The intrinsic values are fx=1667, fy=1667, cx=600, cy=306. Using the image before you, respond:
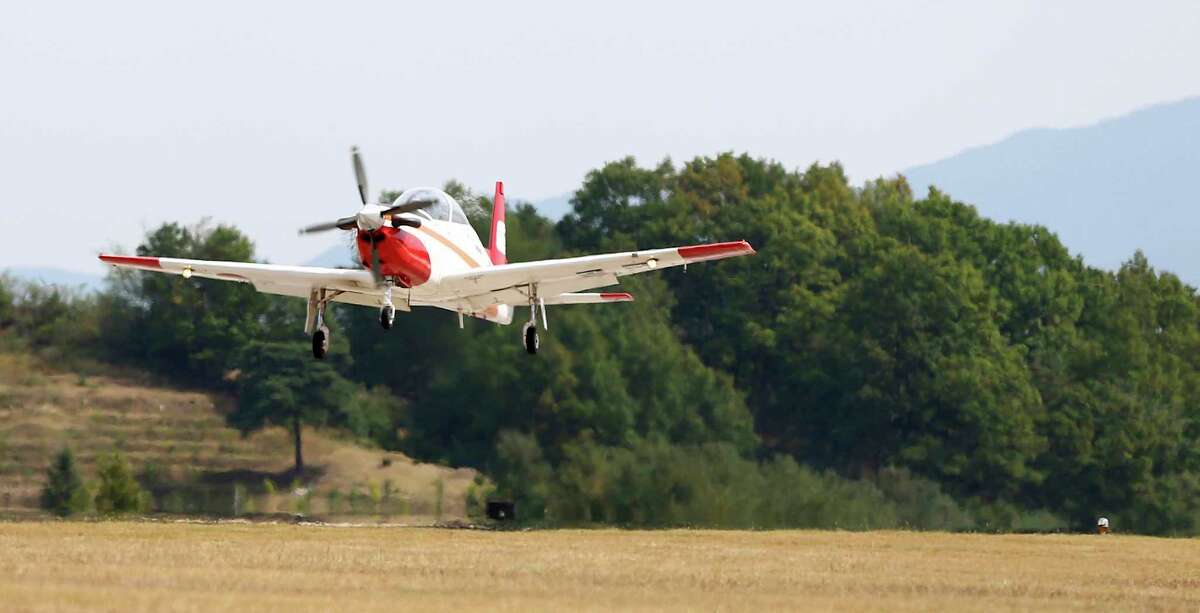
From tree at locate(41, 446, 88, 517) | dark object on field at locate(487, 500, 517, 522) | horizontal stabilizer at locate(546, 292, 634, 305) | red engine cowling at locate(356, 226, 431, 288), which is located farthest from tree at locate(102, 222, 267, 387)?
red engine cowling at locate(356, 226, 431, 288)

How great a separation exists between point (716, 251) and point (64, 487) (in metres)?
29.3

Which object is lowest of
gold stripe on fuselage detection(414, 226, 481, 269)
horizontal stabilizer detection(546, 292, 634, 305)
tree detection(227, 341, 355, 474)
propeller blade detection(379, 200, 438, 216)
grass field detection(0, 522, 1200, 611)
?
Result: grass field detection(0, 522, 1200, 611)

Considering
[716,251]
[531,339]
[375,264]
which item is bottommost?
[531,339]

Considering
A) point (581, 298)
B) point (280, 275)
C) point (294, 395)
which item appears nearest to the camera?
point (280, 275)

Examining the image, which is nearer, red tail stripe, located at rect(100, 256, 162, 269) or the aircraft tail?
red tail stripe, located at rect(100, 256, 162, 269)

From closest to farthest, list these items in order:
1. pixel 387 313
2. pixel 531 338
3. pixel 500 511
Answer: pixel 387 313 < pixel 531 338 < pixel 500 511

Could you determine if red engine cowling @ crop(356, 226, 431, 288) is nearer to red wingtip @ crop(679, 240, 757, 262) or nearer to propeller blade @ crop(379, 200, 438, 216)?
propeller blade @ crop(379, 200, 438, 216)

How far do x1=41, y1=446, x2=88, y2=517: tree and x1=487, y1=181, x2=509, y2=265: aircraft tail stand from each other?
17.6 meters

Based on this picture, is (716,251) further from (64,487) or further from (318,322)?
(64,487)

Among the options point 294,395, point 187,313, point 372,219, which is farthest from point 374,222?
point 187,313

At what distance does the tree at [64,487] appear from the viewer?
48156 millimetres

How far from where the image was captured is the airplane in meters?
27.7

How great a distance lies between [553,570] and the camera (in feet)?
88.2

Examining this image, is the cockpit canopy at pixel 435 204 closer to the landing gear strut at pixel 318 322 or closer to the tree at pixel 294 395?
the landing gear strut at pixel 318 322
